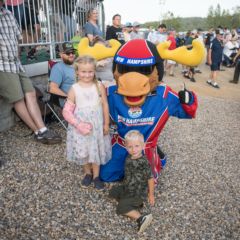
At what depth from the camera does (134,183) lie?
110 inches

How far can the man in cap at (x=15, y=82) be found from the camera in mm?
3824

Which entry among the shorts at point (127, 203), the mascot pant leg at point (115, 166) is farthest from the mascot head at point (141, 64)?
the shorts at point (127, 203)

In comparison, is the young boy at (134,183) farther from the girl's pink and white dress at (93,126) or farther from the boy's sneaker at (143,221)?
the girl's pink and white dress at (93,126)

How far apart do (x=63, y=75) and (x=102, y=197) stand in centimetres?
216

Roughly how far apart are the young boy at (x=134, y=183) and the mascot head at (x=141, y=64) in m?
0.38

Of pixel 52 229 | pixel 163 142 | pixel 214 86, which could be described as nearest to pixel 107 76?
pixel 163 142

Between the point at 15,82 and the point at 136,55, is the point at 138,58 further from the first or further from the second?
the point at 15,82

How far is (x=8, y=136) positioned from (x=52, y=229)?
2.20 m

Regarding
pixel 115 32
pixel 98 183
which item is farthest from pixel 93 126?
pixel 115 32

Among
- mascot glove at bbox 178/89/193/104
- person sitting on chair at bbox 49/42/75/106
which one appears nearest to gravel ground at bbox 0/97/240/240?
person sitting on chair at bbox 49/42/75/106

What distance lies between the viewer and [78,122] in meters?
A: 2.82

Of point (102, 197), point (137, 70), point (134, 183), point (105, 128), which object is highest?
point (137, 70)

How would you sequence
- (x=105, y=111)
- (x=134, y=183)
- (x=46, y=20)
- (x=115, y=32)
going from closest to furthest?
(x=134, y=183) → (x=105, y=111) → (x=46, y=20) → (x=115, y=32)

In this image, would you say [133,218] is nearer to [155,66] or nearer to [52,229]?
[52,229]
